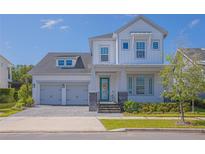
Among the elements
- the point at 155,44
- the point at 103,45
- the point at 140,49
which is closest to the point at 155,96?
the point at 140,49

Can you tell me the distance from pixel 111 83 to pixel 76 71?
5204 millimetres

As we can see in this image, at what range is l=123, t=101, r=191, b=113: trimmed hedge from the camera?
21078 millimetres

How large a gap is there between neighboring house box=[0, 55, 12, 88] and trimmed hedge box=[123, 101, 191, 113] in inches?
906

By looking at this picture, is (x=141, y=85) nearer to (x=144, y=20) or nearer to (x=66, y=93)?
(x=144, y=20)

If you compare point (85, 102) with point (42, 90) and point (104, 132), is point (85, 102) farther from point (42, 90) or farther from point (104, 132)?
point (104, 132)

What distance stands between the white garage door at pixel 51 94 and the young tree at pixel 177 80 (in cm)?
1652

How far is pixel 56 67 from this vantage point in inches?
1211

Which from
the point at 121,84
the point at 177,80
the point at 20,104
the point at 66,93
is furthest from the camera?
the point at 66,93

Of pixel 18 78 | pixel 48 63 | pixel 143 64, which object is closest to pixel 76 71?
pixel 48 63

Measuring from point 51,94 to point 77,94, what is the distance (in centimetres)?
274

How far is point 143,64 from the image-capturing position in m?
23.6

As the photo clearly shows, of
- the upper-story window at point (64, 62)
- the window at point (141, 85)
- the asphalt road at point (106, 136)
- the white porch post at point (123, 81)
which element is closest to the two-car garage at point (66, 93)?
the upper-story window at point (64, 62)

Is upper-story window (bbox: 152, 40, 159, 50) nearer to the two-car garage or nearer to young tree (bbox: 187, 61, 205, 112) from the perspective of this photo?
the two-car garage

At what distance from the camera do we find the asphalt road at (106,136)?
10.9m
